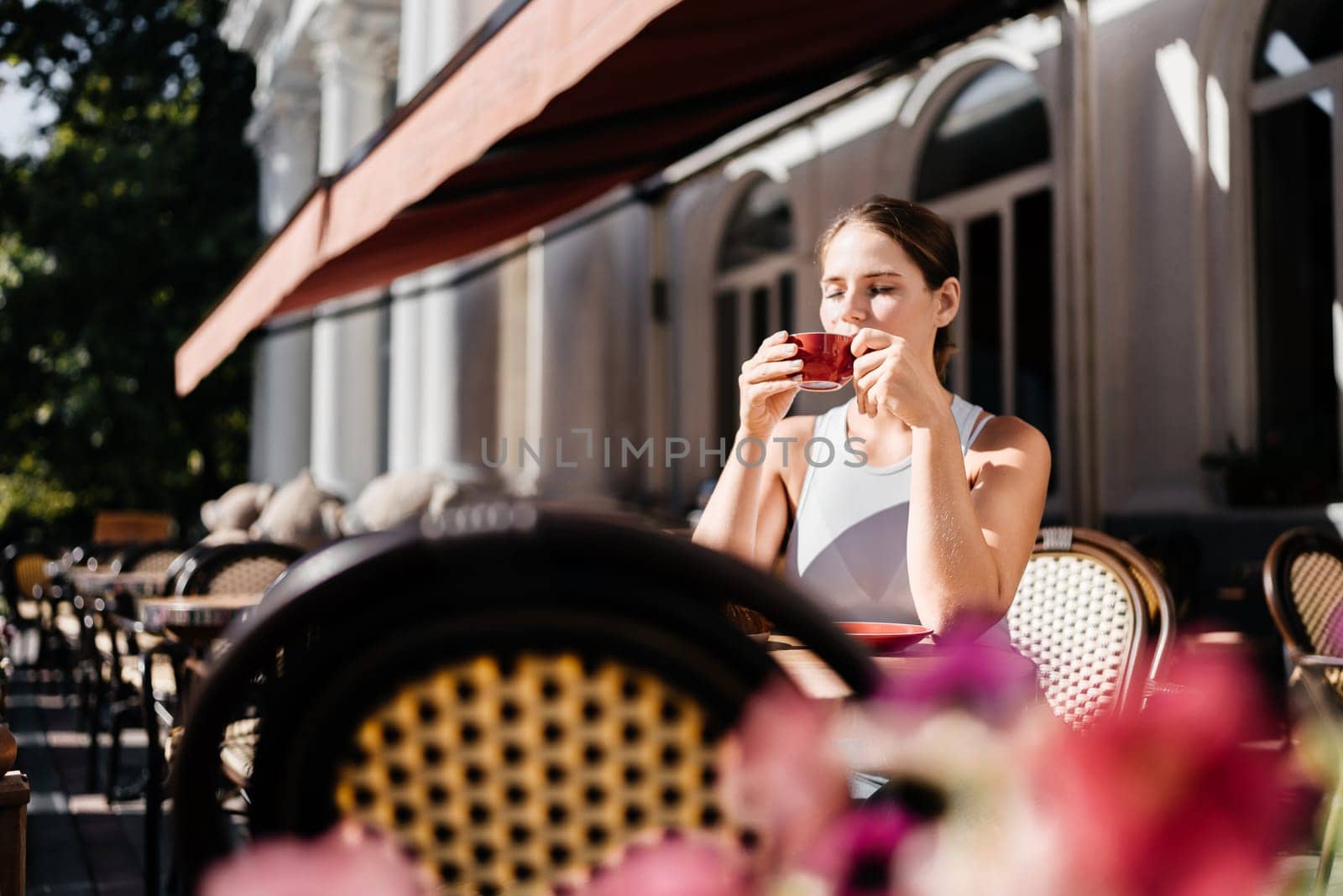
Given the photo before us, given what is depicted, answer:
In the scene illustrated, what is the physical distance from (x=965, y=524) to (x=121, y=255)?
55.9 feet

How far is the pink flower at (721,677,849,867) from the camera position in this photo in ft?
2.03

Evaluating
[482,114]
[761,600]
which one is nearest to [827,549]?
[761,600]

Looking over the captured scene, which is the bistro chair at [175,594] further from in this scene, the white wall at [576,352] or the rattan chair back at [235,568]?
the white wall at [576,352]

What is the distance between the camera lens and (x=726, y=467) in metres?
2.31

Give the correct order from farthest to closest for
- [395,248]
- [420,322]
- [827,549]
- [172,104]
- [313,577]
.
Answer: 1. [172,104]
2. [420,322]
3. [395,248]
4. [827,549]
5. [313,577]

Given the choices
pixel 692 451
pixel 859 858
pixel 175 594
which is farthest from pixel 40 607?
pixel 859 858

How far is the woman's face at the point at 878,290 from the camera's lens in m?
2.20

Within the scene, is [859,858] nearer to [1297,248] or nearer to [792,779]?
[792,779]

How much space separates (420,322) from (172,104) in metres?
10.7

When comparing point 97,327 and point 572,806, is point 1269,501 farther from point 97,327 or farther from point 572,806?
point 97,327

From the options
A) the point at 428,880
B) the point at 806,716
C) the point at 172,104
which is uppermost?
the point at 172,104

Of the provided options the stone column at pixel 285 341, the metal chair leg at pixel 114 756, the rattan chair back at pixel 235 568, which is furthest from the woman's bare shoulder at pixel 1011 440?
the stone column at pixel 285 341

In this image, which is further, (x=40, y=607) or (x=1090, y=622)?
(x=40, y=607)

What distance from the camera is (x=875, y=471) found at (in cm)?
228
